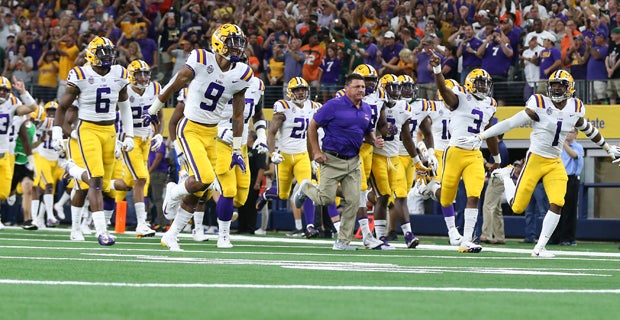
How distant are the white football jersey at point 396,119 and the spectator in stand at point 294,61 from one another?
22.1 feet

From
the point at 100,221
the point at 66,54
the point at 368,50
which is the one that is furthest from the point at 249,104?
the point at 66,54

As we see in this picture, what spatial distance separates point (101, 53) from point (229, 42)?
1.89m

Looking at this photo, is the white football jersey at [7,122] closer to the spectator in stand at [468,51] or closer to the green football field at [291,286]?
the green football field at [291,286]

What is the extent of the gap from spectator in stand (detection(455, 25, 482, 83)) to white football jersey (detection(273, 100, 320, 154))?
12.5 ft

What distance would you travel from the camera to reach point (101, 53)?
13508 mm

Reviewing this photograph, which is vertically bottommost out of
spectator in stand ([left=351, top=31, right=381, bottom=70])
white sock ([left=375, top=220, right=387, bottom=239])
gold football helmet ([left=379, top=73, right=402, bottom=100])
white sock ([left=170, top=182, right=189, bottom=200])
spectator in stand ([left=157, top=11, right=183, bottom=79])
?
white sock ([left=375, top=220, right=387, bottom=239])

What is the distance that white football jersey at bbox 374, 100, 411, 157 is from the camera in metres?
15.5

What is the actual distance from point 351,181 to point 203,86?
1896 mm

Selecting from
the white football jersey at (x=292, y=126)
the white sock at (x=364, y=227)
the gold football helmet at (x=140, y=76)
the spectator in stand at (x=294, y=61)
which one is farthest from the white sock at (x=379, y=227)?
the spectator in stand at (x=294, y=61)

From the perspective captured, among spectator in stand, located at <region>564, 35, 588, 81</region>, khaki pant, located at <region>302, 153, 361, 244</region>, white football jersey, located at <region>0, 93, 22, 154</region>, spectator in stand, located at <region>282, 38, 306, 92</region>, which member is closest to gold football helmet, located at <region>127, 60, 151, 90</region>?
white football jersey, located at <region>0, 93, 22, 154</region>

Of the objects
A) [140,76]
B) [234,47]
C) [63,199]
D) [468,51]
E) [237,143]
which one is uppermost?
[468,51]

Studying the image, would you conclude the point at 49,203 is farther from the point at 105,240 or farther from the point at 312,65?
the point at 105,240

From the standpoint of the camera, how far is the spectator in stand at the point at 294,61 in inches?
886

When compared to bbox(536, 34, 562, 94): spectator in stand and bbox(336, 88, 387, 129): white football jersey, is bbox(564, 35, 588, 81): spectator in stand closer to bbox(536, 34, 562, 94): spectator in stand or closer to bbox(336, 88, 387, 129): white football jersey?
bbox(536, 34, 562, 94): spectator in stand
